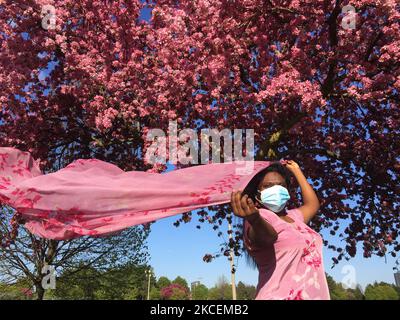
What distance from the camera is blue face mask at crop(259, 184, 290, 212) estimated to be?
3854mm

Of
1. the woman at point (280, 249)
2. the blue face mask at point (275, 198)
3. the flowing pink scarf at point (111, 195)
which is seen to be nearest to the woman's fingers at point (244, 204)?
the woman at point (280, 249)

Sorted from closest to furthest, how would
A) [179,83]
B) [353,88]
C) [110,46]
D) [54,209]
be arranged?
[54,209] → [353,88] → [179,83] → [110,46]

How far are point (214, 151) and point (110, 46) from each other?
4433 millimetres

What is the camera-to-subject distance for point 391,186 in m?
12.0

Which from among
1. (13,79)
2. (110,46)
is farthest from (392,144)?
(13,79)

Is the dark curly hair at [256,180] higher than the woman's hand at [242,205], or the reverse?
the dark curly hair at [256,180]

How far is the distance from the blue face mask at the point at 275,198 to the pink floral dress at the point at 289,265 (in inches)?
6.1

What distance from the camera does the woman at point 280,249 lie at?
324 cm

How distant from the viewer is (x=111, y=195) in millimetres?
4594

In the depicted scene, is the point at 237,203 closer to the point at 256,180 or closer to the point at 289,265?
the point at 289,265

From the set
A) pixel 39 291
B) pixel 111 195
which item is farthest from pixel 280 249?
pixel 39 291

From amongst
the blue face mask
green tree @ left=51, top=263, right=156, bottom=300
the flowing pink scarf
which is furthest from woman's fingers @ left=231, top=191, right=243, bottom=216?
green tree @ left=51, top=263, right=156, bottom=300

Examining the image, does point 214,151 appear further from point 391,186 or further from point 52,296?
point 52,296

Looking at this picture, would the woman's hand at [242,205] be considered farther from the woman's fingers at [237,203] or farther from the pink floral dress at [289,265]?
the pink floral dress at [289,265]
